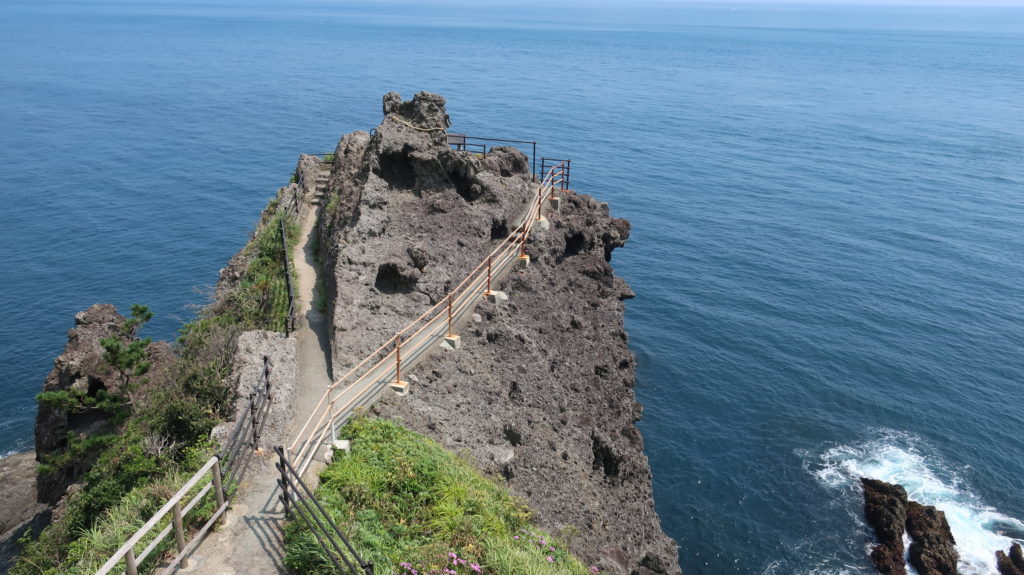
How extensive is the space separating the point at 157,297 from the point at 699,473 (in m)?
37.7

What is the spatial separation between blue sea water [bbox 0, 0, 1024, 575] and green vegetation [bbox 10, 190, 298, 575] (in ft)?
58.4

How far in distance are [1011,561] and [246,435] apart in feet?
106

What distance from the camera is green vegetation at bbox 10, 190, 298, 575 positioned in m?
14.1

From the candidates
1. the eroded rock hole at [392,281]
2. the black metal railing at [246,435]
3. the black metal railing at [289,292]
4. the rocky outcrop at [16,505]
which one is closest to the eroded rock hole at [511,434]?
the eroded rock hole at [392,281]

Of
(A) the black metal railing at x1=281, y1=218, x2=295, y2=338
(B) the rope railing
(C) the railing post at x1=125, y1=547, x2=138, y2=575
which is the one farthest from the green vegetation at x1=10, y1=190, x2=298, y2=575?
(B) the rope railing

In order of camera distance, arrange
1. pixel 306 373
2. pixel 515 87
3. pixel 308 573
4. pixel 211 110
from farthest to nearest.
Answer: pixel 515 87, pixel 211 110, pixel 306 373, pixel 308 573

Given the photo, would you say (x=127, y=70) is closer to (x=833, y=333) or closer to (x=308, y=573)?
(x=833, y=333)

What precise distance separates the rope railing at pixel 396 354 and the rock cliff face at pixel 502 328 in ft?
1.69

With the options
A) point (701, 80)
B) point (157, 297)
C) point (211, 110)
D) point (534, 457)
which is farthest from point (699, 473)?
point (701, 80)

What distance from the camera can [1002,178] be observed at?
7981cm

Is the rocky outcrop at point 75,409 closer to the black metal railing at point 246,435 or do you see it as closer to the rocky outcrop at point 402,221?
the rocky outcrop at point 402,221

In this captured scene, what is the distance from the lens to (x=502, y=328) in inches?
1017

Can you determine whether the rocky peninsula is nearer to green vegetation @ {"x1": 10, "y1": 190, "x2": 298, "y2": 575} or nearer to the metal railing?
green vegetation @ {"x1": 10, "y1": 190, "x2": 298, "y2": 575}

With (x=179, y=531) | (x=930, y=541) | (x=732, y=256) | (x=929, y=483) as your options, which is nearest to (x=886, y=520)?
(x=930, y=541)
